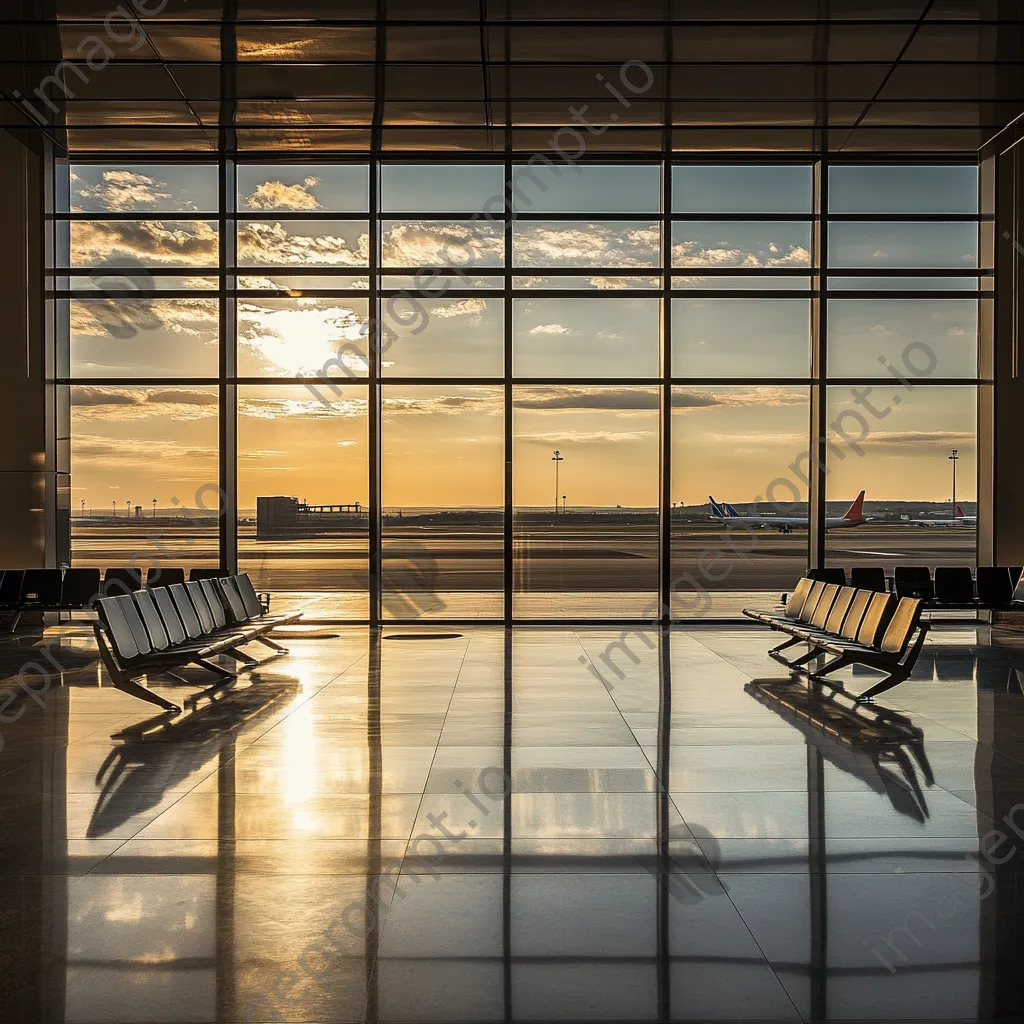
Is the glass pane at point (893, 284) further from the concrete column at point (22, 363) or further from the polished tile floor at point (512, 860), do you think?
the concrete column at point (22, 363)

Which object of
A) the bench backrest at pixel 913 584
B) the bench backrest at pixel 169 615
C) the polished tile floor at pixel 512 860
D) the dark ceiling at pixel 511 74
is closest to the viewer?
the polished tile floor at pixel 512 860

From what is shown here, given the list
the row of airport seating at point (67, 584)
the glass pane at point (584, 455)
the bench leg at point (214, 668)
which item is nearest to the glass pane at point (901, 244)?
the glass pane at point (584, 455)

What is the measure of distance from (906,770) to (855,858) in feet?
5.77

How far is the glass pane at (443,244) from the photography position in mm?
14094

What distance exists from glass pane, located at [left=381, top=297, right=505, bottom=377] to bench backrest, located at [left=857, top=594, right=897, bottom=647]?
21.7 ft

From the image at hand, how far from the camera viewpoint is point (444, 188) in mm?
14125

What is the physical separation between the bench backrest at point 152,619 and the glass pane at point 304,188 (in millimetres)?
7098

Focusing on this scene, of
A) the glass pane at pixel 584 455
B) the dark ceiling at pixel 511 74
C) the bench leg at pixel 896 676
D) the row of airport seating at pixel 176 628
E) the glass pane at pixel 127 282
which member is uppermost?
the dark ceiling at pixel 511 74

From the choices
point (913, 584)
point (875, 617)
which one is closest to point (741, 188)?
point (913, 584)

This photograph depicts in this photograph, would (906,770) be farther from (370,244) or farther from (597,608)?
(597,608)

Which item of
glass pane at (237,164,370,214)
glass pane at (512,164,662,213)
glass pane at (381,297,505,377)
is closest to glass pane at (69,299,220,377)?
glass pane at (237,164,370,214)

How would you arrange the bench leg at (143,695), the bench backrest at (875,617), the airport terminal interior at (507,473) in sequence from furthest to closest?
the bench backrest at (875,617)
the bench leg at (143,695)
the airport terminal interior at (507,473)

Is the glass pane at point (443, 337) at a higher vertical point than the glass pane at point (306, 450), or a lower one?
higher

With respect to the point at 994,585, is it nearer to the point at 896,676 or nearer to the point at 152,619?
the point at 896,676
